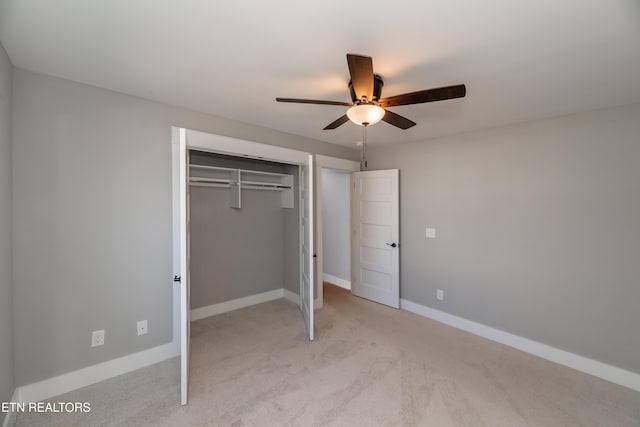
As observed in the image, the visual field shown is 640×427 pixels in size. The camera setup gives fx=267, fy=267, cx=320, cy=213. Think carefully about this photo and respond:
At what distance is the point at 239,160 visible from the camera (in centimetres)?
380

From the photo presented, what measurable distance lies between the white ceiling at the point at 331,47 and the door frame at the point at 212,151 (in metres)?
0.39

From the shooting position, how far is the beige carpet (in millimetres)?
1895

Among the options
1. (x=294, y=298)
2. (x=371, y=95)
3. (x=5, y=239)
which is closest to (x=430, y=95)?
(x=371, y=95)

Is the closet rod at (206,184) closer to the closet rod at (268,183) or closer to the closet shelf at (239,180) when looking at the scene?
the closet shelf at (239,180)

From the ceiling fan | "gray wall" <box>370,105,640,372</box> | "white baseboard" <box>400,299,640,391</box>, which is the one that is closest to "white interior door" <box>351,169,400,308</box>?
"gray wall" <box>370,105,640,372</box>

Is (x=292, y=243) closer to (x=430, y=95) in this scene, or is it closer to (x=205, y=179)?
(x=205, y=179)

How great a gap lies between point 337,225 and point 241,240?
6.31ft

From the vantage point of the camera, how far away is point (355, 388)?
2.20 meters

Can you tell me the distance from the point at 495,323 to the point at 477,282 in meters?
0.47

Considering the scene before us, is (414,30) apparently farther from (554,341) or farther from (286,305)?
Result: (286,305)

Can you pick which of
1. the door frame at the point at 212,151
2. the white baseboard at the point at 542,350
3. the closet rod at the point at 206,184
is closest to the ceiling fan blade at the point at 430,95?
the door frame at the point at 212,151

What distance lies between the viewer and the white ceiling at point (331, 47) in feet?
4.37

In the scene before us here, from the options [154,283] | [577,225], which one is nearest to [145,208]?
[154,283]

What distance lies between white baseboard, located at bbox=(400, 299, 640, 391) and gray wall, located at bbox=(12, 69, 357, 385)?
3.23 meters
